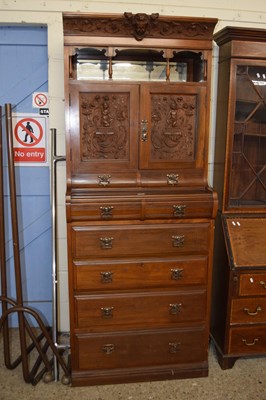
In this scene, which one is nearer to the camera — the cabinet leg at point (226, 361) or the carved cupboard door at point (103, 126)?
the carved cupboard door at point (103, 126)

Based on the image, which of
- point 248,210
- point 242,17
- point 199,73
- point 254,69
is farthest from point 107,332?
point 242,17

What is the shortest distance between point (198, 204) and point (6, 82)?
5.76 ft

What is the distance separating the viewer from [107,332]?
217cm

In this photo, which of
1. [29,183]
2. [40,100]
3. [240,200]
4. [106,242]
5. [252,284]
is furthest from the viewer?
[29,183]

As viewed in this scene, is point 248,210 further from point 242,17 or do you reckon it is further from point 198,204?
point 242,17

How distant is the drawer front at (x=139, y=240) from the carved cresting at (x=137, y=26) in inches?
46.4

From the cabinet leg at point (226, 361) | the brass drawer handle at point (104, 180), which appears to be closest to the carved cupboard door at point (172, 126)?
the brass drawer handle at point (104, 180)

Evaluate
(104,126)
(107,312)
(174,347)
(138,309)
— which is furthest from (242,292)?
(104,126)

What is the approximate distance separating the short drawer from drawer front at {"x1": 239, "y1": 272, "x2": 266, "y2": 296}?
0.89m

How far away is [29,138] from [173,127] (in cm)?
117

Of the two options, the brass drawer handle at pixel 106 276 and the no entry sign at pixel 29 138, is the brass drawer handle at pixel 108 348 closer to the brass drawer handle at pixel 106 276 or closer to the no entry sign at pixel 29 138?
the brass drawer handle at pixel 106 276

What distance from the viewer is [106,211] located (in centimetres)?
202

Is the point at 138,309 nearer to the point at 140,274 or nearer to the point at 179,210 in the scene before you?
the point at 140,274

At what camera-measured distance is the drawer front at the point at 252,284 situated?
7.45 feet
